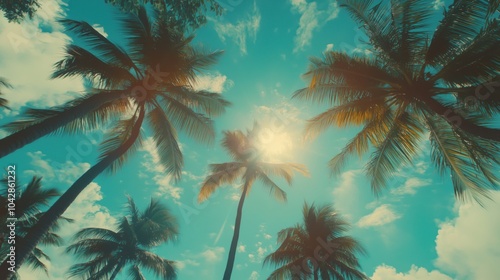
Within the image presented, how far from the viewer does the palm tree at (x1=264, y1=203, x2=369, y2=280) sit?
1286 centimetres

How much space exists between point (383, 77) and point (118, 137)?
30.5 feet

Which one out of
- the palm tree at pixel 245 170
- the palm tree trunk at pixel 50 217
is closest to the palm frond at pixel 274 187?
the palm tree at pixel 245 170

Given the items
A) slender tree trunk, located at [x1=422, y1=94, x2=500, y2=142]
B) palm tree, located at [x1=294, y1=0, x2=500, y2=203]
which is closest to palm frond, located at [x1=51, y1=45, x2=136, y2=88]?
palm tree, located at [x1=294, y1=0, x2=500, y2=203]

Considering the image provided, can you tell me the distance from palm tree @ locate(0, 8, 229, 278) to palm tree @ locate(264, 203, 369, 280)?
7418 millimetres

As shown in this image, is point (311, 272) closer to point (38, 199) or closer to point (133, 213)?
point (133, 213)

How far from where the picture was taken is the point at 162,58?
9.12 meters

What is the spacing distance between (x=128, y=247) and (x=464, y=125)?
18.3 m

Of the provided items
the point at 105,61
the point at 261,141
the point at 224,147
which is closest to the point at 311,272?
the point at 261,141

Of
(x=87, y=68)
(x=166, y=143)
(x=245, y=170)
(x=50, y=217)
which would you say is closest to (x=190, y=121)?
(x=166, y=143)

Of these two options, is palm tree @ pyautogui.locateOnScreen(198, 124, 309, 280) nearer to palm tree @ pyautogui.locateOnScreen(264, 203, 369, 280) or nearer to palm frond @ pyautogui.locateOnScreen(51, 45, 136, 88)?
palm tree @ pyautogui.locateOnScreen(264, 203, 369, 280)

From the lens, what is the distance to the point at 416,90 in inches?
278

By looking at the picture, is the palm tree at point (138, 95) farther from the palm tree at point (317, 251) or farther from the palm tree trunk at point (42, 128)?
the palm tree at point (317, 251)

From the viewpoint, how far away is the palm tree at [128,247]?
15766 millimetres

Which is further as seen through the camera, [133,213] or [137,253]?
[133,213]
